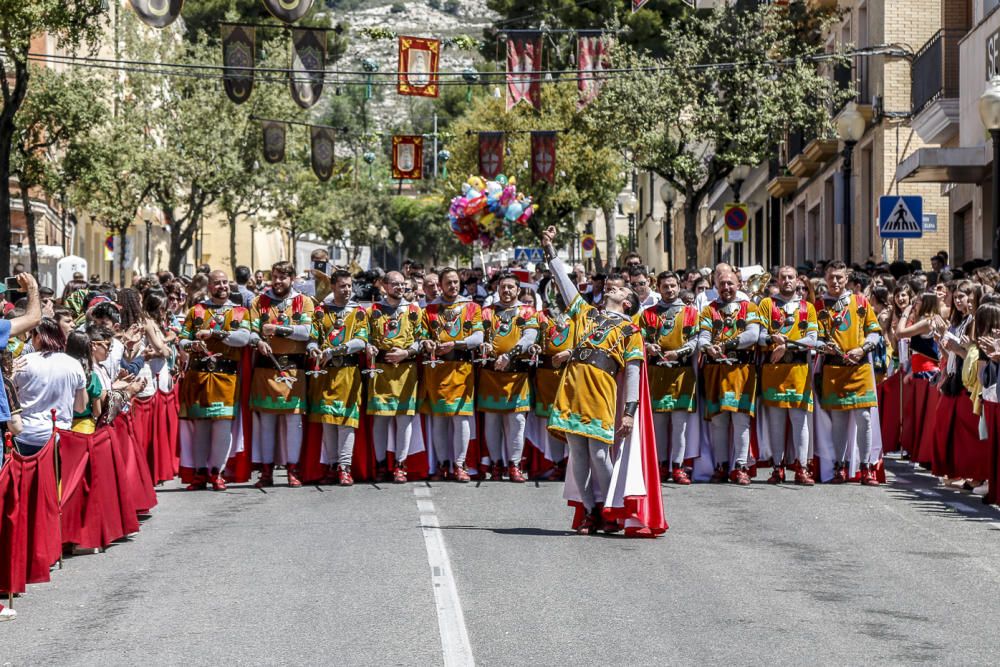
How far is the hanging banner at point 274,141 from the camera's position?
48.2 metres

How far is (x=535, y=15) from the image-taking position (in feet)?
169

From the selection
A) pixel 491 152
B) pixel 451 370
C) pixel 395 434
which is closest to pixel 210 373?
pixel 395 434

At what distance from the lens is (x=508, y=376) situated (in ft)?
57.2

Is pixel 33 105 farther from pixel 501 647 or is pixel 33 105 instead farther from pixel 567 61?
pixel 501 647

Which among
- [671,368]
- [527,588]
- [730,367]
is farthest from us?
[671,368]

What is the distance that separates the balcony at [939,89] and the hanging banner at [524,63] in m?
9.03

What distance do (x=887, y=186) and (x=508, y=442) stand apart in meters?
18.0

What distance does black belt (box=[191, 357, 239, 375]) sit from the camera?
54.2 ft

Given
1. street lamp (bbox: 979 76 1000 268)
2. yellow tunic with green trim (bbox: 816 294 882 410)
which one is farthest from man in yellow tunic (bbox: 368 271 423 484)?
street lamp (bbox: 979 76 1000 268)

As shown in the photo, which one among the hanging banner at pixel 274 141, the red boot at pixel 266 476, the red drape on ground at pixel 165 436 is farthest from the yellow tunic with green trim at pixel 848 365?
the hanging banner at pixel 274 141

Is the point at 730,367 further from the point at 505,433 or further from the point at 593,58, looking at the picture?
the point at 593,58

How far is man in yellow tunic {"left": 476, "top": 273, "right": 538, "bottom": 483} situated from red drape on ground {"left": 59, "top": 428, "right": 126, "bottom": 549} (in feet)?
17.9

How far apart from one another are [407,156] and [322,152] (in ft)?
12.9

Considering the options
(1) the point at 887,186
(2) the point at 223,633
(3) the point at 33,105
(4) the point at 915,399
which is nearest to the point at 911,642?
(2) the point at 223,633
